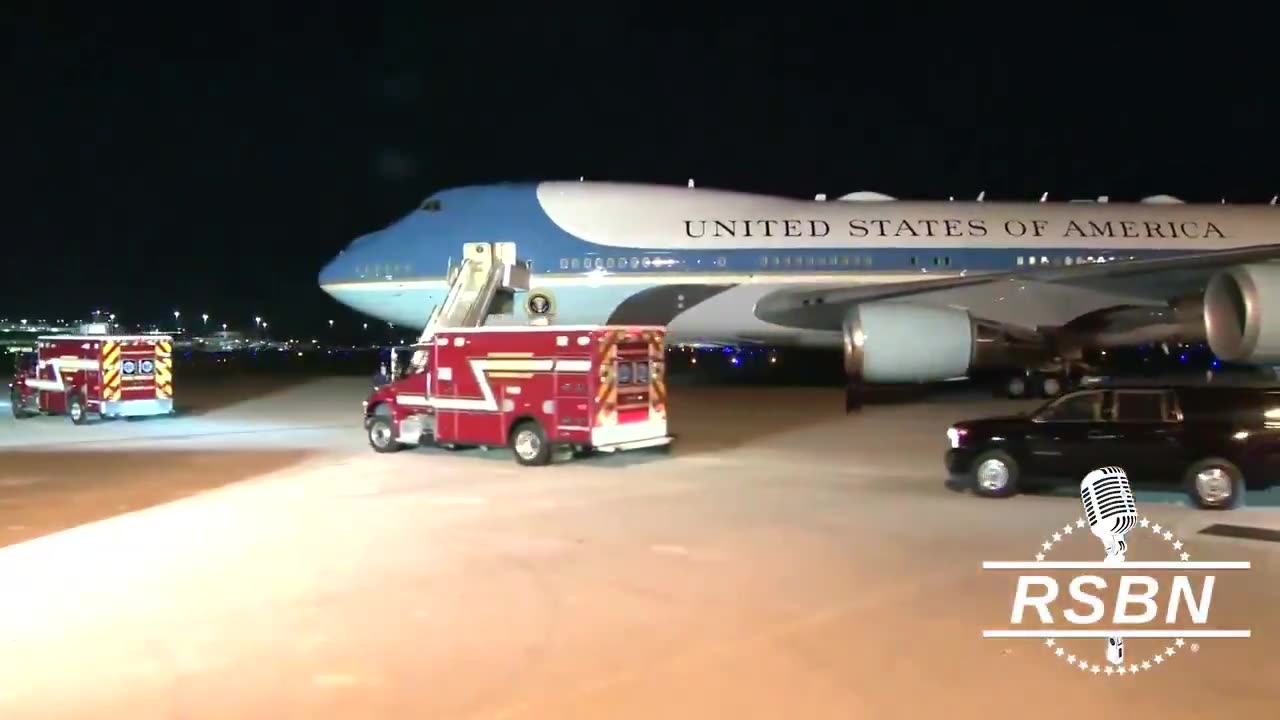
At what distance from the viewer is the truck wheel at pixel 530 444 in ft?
44.2

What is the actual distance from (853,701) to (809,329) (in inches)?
713

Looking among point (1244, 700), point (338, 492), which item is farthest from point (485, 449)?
point (1244, 700)

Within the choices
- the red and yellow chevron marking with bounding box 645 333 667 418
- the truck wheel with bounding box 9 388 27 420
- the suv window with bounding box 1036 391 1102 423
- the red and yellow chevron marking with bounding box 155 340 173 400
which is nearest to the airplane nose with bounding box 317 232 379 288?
the red and yellow chevron marking with bounding box 155 340 173 400

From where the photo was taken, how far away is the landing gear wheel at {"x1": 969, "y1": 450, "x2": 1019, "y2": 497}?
35.1 feet

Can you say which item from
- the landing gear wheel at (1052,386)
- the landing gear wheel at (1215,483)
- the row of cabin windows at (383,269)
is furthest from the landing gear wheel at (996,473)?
the row of cabin windows at (383,269)

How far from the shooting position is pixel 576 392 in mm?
13305

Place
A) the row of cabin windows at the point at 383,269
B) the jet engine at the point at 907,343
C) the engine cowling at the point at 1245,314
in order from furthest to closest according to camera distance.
Answer: 1. the row of cabin windows at the point at 383,269
2. the jet engine at the point at 907,343
3. the engine cowling at the point at 1245,314

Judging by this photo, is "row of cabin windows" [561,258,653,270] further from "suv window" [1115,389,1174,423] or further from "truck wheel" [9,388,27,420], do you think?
"suv window" [1115,389,1174,423]

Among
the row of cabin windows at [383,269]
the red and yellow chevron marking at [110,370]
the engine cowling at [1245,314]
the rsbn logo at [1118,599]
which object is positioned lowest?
the rsbn logo at [1118,599]

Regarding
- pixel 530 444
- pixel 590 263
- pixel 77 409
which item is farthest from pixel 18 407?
pixel 530 444

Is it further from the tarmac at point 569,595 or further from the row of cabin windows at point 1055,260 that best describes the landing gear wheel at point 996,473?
the row of cabin windows at point 1055,260

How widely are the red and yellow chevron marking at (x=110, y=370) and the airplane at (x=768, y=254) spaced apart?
534 centimetres

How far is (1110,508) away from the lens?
945 centimetres

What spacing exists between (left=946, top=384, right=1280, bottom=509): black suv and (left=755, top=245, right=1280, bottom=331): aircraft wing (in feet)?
21.5
